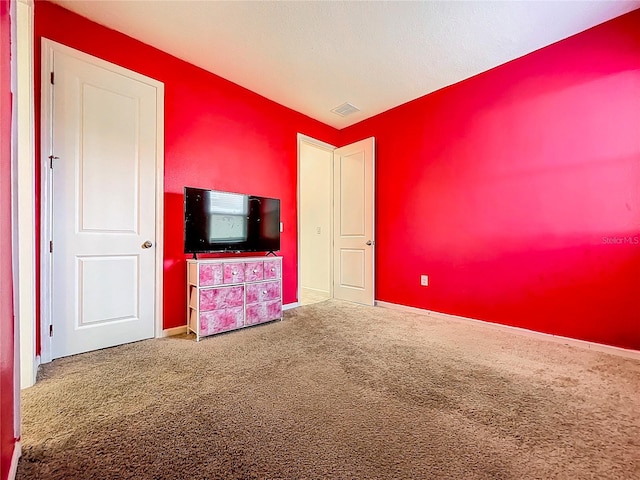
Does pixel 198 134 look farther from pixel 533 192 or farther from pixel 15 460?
pixel 533 192

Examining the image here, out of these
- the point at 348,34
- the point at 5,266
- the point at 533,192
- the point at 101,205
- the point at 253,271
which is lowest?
the point at 253,271

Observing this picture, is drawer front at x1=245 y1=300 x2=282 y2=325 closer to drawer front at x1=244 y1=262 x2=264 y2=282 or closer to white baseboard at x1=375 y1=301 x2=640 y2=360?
drawer front at x1=244 y1=262 x2=264 y2=282

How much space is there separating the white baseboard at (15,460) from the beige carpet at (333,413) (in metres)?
0.03

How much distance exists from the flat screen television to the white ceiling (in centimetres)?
136

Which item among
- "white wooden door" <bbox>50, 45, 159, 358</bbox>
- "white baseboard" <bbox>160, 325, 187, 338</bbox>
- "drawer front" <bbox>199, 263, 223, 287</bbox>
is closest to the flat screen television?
"drawer front" <bbox>199, 263, 223, 287</bbox>

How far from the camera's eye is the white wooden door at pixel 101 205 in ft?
6.91

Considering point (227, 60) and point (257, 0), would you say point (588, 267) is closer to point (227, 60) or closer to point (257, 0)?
point (257, 0)

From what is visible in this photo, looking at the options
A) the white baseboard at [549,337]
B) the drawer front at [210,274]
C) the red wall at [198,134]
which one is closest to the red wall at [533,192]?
the white baseboard at [549,337]

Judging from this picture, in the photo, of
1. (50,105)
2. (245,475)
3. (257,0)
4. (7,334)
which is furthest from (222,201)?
(245,475)

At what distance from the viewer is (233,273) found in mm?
2725

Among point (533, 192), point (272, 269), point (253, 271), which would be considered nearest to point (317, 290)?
point (272, 269)

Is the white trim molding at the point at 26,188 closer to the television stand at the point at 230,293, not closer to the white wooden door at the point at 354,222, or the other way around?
the television stand at the point at 230,293

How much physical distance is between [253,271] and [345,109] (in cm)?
255

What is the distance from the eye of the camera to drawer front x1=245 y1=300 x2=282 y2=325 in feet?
9.38
